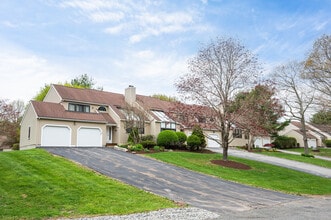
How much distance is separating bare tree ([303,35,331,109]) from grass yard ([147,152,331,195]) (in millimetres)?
6811

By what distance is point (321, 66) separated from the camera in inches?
823

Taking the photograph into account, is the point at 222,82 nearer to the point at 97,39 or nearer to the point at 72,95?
the point at 97,39

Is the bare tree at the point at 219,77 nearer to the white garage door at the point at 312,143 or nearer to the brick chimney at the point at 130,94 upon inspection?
the brick chimney at the point at 130,94

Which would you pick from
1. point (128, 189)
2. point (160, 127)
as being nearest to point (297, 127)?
point (160, 127)

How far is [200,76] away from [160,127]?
1157cm

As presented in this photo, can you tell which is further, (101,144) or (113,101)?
(113,101)

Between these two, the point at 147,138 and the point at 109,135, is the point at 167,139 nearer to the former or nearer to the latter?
the point at 147,138

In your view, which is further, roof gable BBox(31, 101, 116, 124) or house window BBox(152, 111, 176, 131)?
house window BBox(152, 111, 176, 131)

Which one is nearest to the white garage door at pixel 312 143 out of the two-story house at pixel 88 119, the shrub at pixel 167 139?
the two-story house at pixel 88 119

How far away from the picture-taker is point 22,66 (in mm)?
23062

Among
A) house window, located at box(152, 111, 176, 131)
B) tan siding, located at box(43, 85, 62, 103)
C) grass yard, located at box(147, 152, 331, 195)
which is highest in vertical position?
tan siding, located at box(43, 85, 62, 103)

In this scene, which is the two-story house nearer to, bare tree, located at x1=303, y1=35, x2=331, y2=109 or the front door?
the front door

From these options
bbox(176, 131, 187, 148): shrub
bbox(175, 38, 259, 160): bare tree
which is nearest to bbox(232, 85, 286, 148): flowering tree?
bbox(175, 38, 259, 160): bare tree

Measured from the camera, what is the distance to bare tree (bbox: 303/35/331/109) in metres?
20.7
